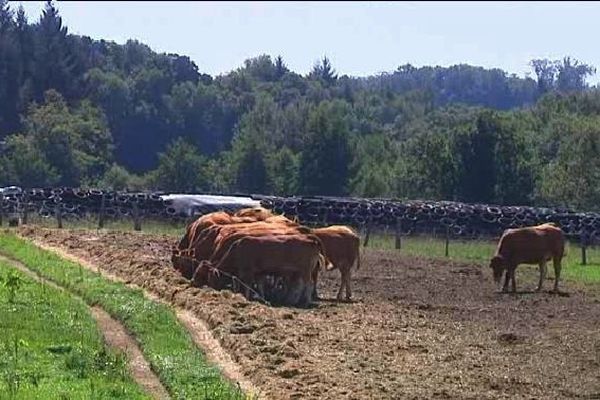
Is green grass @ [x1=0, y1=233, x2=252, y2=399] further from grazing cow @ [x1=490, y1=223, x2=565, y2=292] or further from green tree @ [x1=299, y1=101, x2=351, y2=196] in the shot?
green tree @ [x1=299, y1=101, x2=351, y2=196]

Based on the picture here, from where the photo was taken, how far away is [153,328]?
18016 millimetres

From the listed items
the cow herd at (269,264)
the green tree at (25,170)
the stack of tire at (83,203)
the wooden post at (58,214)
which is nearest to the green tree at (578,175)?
the stack of tire at (83,203)

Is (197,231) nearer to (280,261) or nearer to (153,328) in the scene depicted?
(280,261)

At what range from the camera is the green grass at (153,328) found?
14148 millimetres

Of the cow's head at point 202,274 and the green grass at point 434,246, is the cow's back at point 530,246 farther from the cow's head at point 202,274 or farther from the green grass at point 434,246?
the cow's head at point 202,274

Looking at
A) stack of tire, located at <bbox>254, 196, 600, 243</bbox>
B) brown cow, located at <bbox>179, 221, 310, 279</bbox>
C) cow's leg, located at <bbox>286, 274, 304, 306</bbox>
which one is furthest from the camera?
stack of tire, located at <bbox>254, 196, 600, 243</bbox>

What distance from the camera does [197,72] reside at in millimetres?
128250

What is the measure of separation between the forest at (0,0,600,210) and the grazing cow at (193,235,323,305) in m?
34.9

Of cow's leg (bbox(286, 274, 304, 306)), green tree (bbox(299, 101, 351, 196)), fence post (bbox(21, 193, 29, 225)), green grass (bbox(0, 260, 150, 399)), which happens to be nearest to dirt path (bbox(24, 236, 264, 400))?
green grass (bbox(0, 260, 150, 399))

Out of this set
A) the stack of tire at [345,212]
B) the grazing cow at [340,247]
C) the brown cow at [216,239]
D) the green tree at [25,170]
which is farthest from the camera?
the green tree at [25,170]

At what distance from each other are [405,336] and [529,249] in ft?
33.8

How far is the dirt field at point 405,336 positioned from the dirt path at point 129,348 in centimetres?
123

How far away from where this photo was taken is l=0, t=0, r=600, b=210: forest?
60.9 metres

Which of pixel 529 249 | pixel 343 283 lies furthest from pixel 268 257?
pixel 529 249
